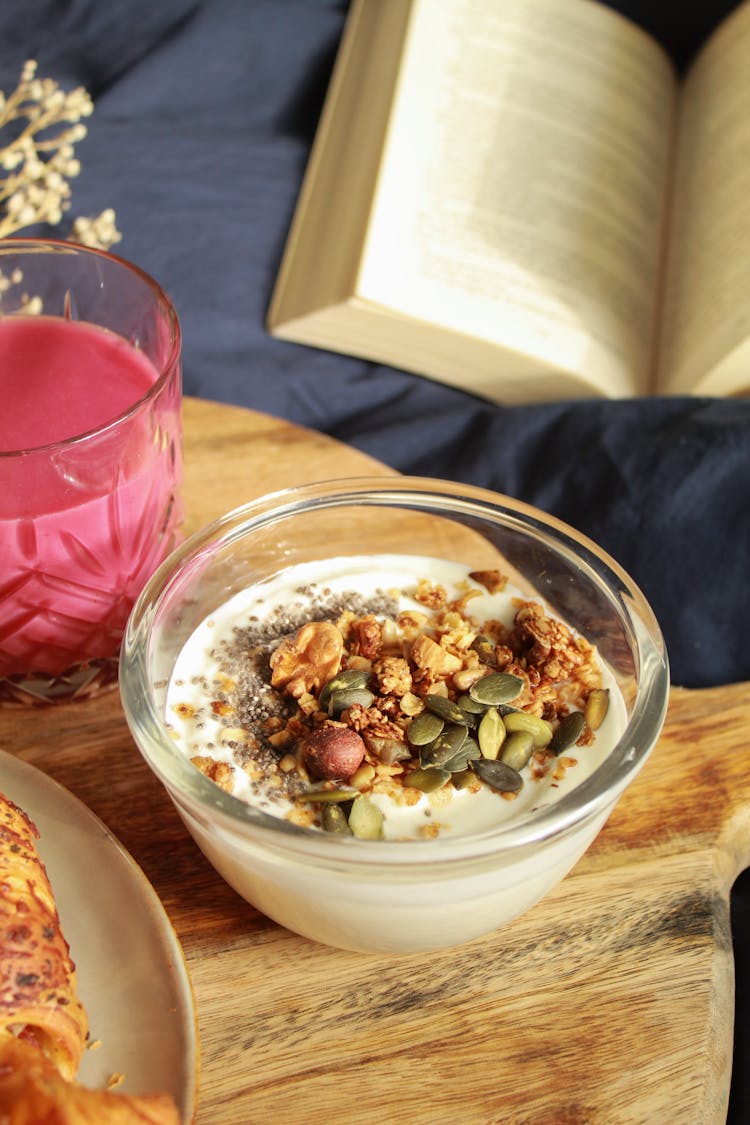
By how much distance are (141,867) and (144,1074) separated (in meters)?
0.21

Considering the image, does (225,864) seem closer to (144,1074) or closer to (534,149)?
(144,1074)

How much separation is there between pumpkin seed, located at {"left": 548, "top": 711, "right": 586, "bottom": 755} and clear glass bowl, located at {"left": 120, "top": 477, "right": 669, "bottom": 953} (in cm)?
4

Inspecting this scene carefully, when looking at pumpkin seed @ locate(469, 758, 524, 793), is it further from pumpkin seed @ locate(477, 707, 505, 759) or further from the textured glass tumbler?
the textured glass tumbler

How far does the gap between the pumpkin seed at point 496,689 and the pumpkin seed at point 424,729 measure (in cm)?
4

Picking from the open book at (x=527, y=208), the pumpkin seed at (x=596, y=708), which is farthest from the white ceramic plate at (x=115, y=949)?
the open book at (x=527, y=208)

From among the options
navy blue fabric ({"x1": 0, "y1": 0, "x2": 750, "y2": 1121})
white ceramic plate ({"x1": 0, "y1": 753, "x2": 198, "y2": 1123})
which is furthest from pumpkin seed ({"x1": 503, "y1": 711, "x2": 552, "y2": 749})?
navy blue fabric ({"x1": 0, "y1": 0, "x2": 750, "y2": 1121})

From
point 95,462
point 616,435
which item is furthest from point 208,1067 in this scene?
point 616,435

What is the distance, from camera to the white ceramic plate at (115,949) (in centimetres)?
87

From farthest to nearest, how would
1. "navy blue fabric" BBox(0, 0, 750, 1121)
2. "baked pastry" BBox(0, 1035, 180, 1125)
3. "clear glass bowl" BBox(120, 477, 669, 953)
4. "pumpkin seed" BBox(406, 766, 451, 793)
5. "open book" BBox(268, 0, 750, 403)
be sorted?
"open book" BBox(268, 0, 750, 403) → "navy blue fabric" BBox(0, 0, 750, 1121) → "pumpkin seed" BBox(406, 766, 451, 793) → "clear glass bowl" BBox(120, 477, 669, 953) → "baked pastry" BBox(0, 1035, 180, 1125)

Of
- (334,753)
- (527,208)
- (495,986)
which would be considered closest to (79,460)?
(334,753)

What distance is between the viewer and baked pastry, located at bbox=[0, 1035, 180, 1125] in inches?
27.6

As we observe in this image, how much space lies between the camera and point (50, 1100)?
2.33ft

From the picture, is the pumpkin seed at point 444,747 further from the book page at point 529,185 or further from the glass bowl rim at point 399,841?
the book page at point 529,185

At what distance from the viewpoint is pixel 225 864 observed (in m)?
0.91
